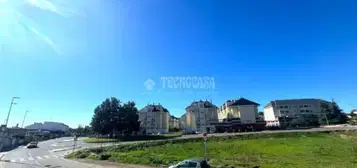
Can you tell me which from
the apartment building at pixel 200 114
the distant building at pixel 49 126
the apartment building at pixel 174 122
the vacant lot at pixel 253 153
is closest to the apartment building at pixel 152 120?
the apartment building at pixel 200 114

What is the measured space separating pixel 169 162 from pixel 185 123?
7651 cm

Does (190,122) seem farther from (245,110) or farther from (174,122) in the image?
(174,122)

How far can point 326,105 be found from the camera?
8400 cm

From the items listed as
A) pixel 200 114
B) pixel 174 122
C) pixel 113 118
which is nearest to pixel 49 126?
pixel 174 122

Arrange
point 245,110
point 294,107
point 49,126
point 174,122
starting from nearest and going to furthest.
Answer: point 245,110 < point 294,107 < point 174,122 < point 49,126

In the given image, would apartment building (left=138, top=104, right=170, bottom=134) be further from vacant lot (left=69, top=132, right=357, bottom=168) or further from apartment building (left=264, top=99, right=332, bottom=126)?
vacant lot (left=69, top=132, right=357, bottom=168)

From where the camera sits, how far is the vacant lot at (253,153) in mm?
21898

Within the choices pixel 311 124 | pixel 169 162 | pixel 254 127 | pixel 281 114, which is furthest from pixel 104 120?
pixel 281 114

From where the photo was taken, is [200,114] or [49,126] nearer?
[200,114]

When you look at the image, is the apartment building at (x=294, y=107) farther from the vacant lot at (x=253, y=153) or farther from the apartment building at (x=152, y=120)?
the vacant lot at (x=253, y=153)

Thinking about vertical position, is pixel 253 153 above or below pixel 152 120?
below

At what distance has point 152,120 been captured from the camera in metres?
97.9

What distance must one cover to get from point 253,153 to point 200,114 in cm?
5969

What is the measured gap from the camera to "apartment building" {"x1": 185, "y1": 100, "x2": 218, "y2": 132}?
87.9 meters
